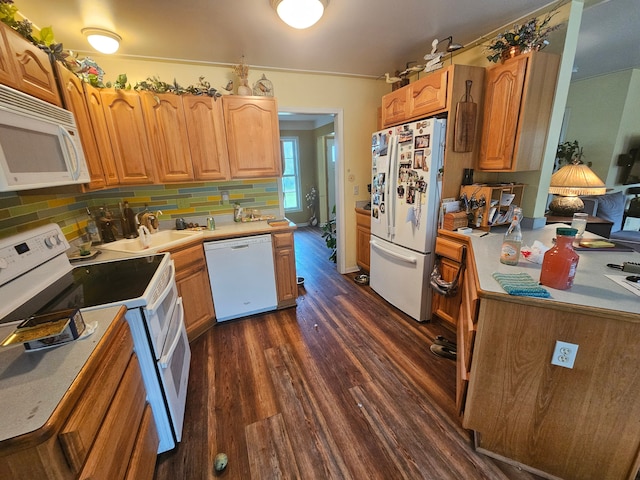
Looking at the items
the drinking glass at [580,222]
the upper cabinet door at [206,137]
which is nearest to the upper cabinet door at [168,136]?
the upper cabinet door at [206,137]

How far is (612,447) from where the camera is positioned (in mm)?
1092

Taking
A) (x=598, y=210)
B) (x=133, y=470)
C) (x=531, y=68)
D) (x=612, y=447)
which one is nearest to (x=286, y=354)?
(x=133, y=470)

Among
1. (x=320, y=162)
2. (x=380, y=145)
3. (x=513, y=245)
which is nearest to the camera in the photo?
(x=513, y=245)

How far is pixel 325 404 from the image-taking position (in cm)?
166

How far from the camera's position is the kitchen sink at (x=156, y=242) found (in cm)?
196

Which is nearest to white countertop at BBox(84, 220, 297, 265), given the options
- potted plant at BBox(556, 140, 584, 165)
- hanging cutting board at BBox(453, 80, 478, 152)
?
hanging cutting board at BBox(453, 80, 478, 152)

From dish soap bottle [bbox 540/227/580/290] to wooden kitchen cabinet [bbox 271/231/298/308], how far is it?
1.95 meters

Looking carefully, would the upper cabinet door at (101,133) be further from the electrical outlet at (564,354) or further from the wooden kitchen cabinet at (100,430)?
the electrical outlet at (564,354)

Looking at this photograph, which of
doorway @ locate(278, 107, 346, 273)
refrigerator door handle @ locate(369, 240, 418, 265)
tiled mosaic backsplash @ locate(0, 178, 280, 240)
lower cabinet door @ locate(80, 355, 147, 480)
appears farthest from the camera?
doorway @ locate(278, 107, 346, 273)

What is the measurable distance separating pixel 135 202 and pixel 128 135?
0.67 metres

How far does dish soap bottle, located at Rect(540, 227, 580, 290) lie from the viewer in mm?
1093

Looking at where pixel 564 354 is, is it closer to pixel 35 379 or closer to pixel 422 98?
pixel 35 379

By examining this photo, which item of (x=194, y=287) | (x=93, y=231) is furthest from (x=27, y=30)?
(x=194, y=287)

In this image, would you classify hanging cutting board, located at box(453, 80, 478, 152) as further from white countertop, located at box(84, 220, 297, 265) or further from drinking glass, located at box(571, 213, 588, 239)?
white countertop, located at box(84, 220, 297, 265)
